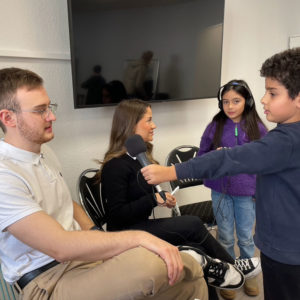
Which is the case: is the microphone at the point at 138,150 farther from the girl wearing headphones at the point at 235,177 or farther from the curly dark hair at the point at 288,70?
the girl wearing headphones at the point at 235,177

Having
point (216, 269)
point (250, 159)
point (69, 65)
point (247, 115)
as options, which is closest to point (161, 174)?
point (250, 159)

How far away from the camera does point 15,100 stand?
1.22 meters

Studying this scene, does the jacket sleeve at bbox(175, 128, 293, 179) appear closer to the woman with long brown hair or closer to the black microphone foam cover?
the black microphone foam cover

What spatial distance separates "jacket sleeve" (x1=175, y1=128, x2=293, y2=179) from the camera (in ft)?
3.43

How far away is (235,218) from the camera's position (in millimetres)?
2041

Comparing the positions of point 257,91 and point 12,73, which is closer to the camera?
point 12,73

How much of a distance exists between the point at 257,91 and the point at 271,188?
8.02 ft

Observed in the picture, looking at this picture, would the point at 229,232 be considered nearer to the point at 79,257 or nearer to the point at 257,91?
the point at 79,257

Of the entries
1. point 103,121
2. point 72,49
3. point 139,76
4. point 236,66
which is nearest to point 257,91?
point 236,66

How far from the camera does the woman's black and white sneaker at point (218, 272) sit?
1.54 m

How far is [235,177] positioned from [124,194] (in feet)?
2.38

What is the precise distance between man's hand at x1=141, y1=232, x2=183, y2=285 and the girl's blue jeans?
0.94 m

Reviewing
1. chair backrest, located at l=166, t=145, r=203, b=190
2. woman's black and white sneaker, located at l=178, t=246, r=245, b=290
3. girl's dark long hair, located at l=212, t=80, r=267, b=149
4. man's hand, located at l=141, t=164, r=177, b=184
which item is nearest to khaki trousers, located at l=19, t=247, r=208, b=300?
man's hand, located at l=141, t=164, r=177, b=184

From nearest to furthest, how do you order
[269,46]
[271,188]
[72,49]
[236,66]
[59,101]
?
[271,188]
[72,49]
[59,101]
[236,66]
[269,46]
